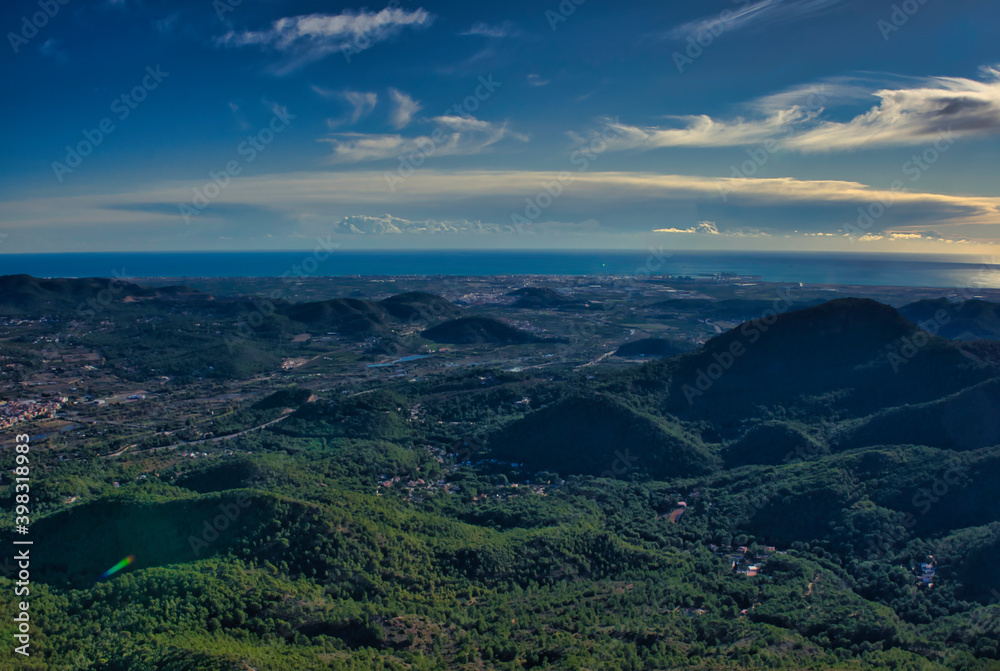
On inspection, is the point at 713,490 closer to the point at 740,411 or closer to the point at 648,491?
the point at 648,491

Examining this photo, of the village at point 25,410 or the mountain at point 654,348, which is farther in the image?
the mountain at point 654,348

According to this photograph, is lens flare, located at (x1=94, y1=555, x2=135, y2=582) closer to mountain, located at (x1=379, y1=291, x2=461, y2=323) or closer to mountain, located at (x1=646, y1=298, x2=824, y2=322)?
mountain, located at (x1=379, y1=291, x2=461, y2=323)

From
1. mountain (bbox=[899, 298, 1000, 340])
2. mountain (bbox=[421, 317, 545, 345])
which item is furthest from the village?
mountain (bbox=[899, 298, 1000, 340])

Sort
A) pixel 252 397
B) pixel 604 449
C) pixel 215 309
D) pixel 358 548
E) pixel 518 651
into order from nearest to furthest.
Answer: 1. pixel 518 651
2. pixel 358 548
3. pixel 604 449
4. pixel 252 397
5. pixel 215 309

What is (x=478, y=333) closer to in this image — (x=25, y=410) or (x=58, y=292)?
(x=25, y=410)

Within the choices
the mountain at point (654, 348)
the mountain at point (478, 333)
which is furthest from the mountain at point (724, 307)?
the mountain at point (478, 333)

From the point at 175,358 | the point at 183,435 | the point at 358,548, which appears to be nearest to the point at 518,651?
the point at 358,548

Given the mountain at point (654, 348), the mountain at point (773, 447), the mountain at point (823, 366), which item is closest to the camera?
the mountain at point (773, 447)

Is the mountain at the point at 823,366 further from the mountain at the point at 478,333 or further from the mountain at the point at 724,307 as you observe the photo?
the mountain at the point at 724,307
